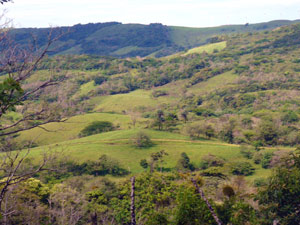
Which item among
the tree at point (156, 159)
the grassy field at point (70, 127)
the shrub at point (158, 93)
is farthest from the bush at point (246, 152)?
the shrub at point (158, 93)

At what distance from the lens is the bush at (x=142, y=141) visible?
228 feet

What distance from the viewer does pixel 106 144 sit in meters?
71.6

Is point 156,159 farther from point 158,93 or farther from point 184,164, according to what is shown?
point 158,93

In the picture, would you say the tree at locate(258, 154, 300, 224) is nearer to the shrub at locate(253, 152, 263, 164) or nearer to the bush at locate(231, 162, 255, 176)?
the bush at locate(231, 162, 255, 176)

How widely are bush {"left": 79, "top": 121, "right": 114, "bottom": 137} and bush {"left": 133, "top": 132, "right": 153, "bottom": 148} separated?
19859 mm

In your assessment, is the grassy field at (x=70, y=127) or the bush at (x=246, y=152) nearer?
the bush at (x=246, y=152)

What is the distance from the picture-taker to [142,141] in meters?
69.4

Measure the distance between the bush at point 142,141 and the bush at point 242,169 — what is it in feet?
75.8

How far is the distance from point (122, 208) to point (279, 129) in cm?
5192

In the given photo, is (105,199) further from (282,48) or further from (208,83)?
(282,48)

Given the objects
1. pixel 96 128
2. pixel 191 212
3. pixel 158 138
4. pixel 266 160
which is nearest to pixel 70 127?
pixel 96 128

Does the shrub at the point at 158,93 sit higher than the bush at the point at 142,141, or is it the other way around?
the shrub at the point at 158,93

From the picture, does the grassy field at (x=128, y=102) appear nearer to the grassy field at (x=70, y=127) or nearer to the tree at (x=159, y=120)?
the grassy field at (x=70, y=127)

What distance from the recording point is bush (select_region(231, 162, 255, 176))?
5165 centimetres
